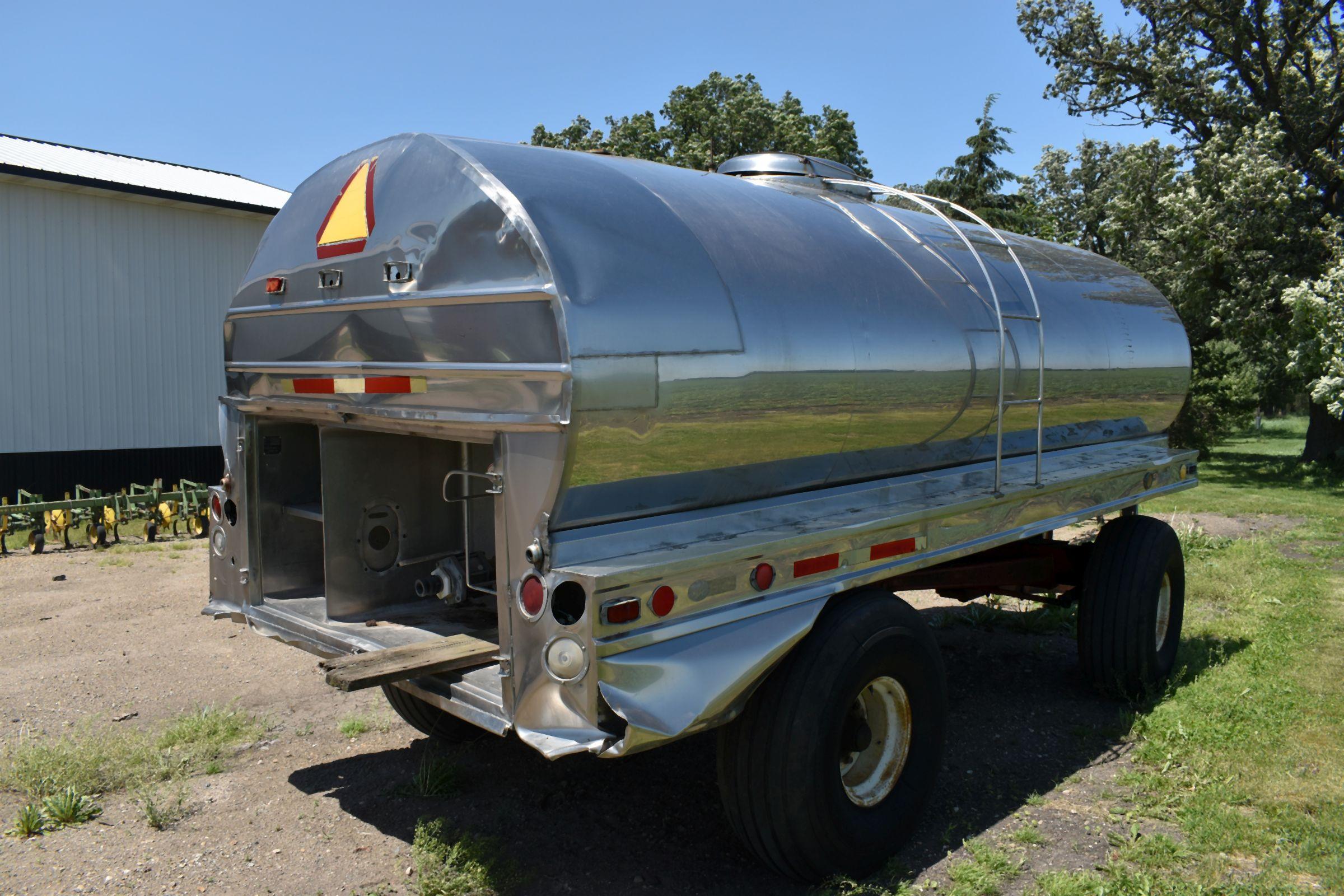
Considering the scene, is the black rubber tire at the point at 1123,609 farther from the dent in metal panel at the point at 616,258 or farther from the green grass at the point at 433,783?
the green grass at the point at 433,783

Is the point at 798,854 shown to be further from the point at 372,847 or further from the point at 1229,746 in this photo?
the point at 1229,746

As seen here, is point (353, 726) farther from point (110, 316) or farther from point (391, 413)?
point (110, 316)

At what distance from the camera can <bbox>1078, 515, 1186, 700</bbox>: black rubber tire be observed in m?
5.76

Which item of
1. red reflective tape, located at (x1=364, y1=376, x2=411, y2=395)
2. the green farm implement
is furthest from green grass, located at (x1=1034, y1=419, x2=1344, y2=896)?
the green farm implement

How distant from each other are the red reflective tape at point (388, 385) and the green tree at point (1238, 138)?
62.6ft

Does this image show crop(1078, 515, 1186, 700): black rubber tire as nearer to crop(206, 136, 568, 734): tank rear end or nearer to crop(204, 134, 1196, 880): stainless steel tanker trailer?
crop(204, 134, 1196, 880): stainless steel tanker trailer

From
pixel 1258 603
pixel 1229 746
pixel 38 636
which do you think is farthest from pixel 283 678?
pixel 1258 603

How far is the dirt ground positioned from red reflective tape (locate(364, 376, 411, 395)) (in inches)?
72.8

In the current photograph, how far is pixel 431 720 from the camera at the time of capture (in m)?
5.11

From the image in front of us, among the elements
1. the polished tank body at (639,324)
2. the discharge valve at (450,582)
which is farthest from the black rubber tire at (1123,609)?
the discharge valve at (450,582)

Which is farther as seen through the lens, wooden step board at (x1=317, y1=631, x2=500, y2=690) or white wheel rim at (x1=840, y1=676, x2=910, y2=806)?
white wheel rim at (x1=840, y1=676, x2=910, y2=806)

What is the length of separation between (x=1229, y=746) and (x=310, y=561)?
15.3ft

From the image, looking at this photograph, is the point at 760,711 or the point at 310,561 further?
the point at 310,561

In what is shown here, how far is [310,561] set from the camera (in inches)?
190
